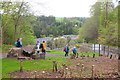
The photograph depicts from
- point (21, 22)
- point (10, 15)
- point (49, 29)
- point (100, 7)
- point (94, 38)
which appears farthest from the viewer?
point (49, 29)

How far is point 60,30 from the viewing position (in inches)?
3110

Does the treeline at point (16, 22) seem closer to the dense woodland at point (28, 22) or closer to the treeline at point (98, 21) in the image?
the dense woodland at point (28, 22)

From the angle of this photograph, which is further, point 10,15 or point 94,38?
point 94,38

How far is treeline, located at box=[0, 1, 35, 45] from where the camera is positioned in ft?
100

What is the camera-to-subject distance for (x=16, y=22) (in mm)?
32719

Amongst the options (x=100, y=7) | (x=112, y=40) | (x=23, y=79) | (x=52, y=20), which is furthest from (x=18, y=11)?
(x=52, y=20)

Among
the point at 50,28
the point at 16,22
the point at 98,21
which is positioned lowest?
the point at 16,22

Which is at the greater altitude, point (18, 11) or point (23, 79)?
point (18, 11)

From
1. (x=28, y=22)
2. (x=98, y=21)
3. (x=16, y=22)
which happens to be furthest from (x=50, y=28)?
(x=16, y=22)

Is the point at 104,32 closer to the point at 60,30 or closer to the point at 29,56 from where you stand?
the point at 29,56

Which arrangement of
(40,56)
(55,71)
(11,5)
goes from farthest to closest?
(11,5)
(40,56)
(55,71)

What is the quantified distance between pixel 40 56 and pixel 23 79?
741 centimetres

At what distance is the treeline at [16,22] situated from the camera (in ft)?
100

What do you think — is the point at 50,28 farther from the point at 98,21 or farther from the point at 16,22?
the point at 16,22
